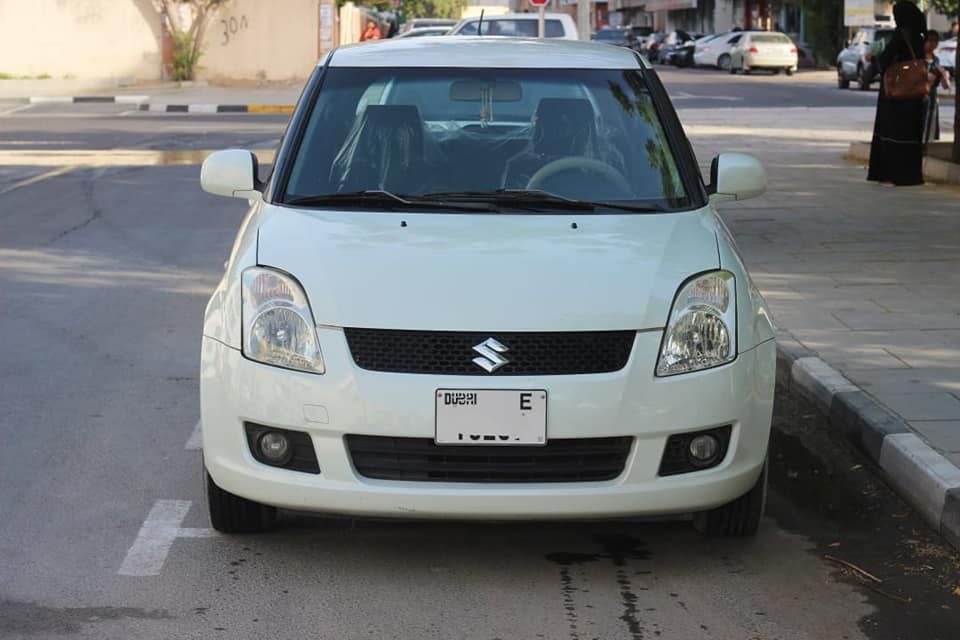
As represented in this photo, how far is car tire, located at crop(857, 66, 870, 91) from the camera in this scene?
40.1 metres

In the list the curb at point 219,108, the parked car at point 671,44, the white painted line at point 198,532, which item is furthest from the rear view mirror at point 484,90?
the parked car at point 671,44

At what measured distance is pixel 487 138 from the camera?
573 centimetres

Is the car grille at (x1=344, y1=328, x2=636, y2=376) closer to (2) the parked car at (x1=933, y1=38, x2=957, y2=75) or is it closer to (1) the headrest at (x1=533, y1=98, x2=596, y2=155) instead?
(1) the headrest at (x1=533, y1=98, x2=596, y2=155)

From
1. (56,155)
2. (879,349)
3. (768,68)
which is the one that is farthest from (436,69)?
(768,68)

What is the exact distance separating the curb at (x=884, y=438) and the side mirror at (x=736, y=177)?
1111 mm

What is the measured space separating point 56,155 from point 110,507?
15206 mm

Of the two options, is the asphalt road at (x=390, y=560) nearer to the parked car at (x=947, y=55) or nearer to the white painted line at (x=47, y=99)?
the white painted line at (x=47, y=99)

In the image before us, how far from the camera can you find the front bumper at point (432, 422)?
443 centimetres

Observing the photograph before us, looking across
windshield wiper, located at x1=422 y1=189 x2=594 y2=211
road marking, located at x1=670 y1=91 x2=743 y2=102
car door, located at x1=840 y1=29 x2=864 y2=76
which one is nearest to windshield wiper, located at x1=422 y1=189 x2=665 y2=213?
windshield wiper, located at x1=422 y1=189 x2=594 y2=211

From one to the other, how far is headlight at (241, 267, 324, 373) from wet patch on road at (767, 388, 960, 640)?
174 centimetres

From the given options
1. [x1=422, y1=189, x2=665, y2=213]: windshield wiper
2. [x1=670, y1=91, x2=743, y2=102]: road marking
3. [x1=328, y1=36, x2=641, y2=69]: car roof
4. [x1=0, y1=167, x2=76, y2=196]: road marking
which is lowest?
[x1=670, y1=91, x2=743, y2=102]: road marking

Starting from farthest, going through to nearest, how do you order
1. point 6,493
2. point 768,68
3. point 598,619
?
point 768,68 → point 6,493 → point 598,619

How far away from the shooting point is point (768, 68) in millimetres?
53438

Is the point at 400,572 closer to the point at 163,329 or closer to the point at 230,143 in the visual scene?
the point at 163,329
